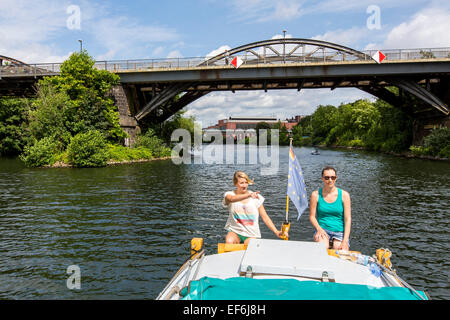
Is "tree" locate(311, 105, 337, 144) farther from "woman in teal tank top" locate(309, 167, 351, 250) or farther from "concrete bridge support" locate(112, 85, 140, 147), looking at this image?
"woman in teal tank top" locate(309, 167, 351, 250)

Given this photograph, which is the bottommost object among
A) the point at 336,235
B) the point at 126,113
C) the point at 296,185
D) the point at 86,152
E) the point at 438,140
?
the point at 336,235

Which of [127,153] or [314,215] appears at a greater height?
[127,153]

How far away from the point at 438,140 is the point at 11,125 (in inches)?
2059

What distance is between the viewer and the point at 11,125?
46.4 m

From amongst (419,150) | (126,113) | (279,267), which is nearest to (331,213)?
(279,267)

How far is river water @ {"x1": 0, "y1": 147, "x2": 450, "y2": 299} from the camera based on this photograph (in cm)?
712

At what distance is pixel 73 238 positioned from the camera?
9922mm

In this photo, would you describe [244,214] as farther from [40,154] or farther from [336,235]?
[40,154]

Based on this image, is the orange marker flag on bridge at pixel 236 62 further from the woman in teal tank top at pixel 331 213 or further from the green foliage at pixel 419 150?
the woman in teal tank top at pixel 331 213

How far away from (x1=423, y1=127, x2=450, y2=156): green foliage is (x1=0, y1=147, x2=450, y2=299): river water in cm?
1881

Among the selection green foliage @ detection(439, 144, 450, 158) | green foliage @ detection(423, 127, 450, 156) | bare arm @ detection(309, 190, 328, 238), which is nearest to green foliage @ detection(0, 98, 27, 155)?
bare arm @ detection(309, 190, 328, 238)

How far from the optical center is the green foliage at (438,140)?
3628 cm

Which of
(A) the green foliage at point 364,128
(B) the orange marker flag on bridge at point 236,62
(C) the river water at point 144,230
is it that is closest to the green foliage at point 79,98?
(B) the orange marker flag on bridge at point 236,62

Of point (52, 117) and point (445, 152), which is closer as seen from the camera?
point (52, 117)
